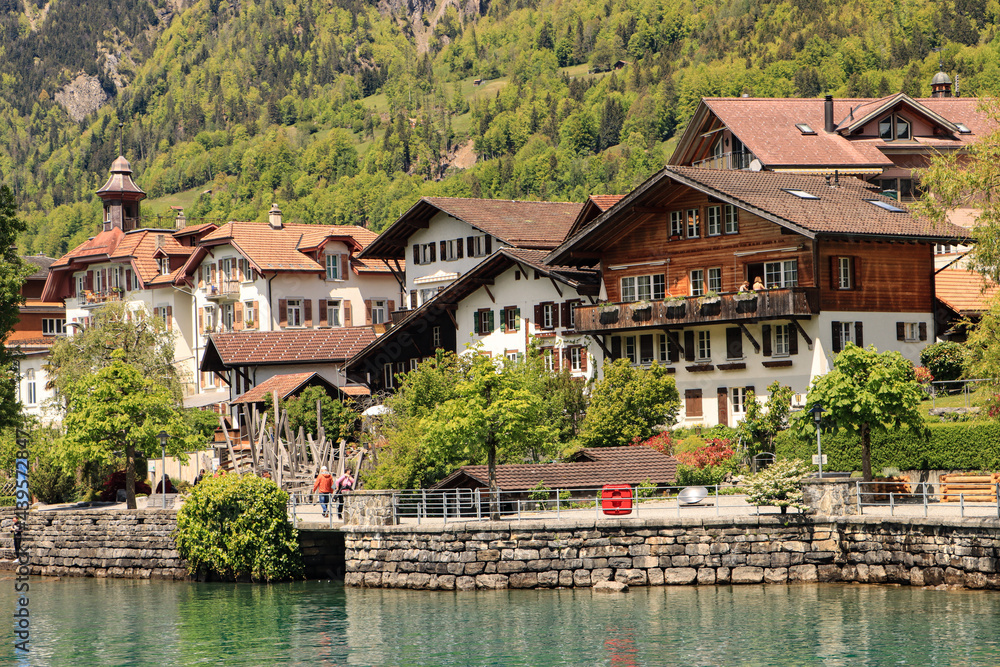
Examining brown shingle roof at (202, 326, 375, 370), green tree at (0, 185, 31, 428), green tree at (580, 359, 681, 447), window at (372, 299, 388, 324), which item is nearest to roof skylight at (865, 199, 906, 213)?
green tree at (580, 359, 681, 447)

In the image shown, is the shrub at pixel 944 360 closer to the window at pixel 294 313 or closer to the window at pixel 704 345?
the window at pixel 704 345

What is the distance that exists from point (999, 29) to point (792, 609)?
13974 centimetres

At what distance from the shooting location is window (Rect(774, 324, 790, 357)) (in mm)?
55531

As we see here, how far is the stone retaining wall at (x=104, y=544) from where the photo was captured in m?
49.3

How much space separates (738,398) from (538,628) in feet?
77.8

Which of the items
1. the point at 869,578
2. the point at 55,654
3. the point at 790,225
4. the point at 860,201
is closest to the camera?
the point at 55,654

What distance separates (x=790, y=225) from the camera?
53188 mm

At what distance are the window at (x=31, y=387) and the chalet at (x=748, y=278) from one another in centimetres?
4392

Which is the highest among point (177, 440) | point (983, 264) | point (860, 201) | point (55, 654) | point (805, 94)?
point (805, 94)

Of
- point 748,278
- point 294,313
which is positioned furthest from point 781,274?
point 294,313

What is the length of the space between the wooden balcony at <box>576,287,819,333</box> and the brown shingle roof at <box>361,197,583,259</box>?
30.0ft

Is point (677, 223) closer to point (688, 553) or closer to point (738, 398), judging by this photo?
point (738, 398)

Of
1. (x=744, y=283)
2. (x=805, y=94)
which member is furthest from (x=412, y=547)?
(x=805, y=94)

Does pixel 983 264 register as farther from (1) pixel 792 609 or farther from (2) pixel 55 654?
(2) pixel 55 654
